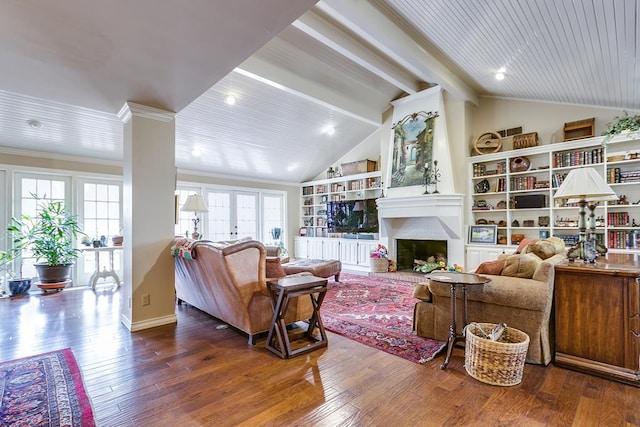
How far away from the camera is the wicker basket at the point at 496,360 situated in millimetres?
2127

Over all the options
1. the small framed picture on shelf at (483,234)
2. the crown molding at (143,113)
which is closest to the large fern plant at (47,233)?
the crown molding at (143,113)

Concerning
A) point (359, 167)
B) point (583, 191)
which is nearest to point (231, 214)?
point (359, 167)

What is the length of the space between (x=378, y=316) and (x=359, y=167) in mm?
4303

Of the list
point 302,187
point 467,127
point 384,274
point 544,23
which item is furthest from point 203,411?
point 302,187

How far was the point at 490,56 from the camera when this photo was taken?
158 inches

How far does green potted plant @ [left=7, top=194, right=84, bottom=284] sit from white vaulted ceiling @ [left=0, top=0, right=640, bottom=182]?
1084 mm

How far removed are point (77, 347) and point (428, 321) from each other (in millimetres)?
3230

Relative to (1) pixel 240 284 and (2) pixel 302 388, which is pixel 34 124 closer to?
(1) pixel 240 284

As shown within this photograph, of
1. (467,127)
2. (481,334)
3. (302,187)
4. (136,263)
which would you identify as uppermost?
(467,127)

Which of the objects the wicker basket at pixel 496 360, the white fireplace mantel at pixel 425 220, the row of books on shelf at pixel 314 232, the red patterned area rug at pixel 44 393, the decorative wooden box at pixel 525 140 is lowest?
the red patterned area rug at pixel 44 393

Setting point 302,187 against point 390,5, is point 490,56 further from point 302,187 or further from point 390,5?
point 302,187

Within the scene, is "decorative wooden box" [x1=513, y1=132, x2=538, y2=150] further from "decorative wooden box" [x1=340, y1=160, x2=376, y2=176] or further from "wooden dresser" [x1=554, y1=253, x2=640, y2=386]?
"wooden dresser" [x1=554, y1=253, x2=640, y2=386]

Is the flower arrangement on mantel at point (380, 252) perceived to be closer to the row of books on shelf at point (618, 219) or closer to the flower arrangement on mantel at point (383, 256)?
the flower arrangement on mantel at point (383, 256)

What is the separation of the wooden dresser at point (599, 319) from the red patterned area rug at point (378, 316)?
3.08ft
